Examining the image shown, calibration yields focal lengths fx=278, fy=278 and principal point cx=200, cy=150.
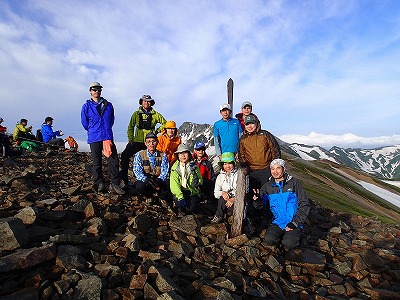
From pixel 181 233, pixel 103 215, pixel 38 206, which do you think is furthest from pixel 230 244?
pixel 38 206

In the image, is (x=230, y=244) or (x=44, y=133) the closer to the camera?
(x=230, y=244)

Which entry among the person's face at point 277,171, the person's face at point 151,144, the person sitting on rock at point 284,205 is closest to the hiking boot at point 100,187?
the person's face at point 151,144

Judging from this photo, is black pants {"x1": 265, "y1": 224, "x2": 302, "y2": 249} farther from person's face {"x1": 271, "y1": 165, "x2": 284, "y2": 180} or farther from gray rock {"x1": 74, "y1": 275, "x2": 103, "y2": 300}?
gray rock {"x1": 74, "y1": 275, "x2": 103, "y2": 300}

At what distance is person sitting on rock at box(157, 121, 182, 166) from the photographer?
12.5m

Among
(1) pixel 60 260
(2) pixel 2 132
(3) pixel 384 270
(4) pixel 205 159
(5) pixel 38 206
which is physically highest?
(2) pixel 2 132

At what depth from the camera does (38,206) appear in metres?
8.73

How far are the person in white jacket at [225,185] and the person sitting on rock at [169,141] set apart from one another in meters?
2.83

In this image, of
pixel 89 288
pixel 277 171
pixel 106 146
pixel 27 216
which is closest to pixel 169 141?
pixel 106 146

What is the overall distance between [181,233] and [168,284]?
10.5ft

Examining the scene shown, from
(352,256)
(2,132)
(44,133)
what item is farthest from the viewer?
(44,133)

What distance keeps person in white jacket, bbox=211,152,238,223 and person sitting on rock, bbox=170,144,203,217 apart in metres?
0.88

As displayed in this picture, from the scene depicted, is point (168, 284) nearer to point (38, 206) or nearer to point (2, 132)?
point (38, 206)

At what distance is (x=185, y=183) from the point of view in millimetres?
10672

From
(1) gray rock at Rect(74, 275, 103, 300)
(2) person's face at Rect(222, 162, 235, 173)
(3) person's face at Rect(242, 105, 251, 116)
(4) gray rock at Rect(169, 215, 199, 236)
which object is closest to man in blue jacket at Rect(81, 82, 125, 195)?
(4) gray rock at Rect(169, 215, 199, 236)
